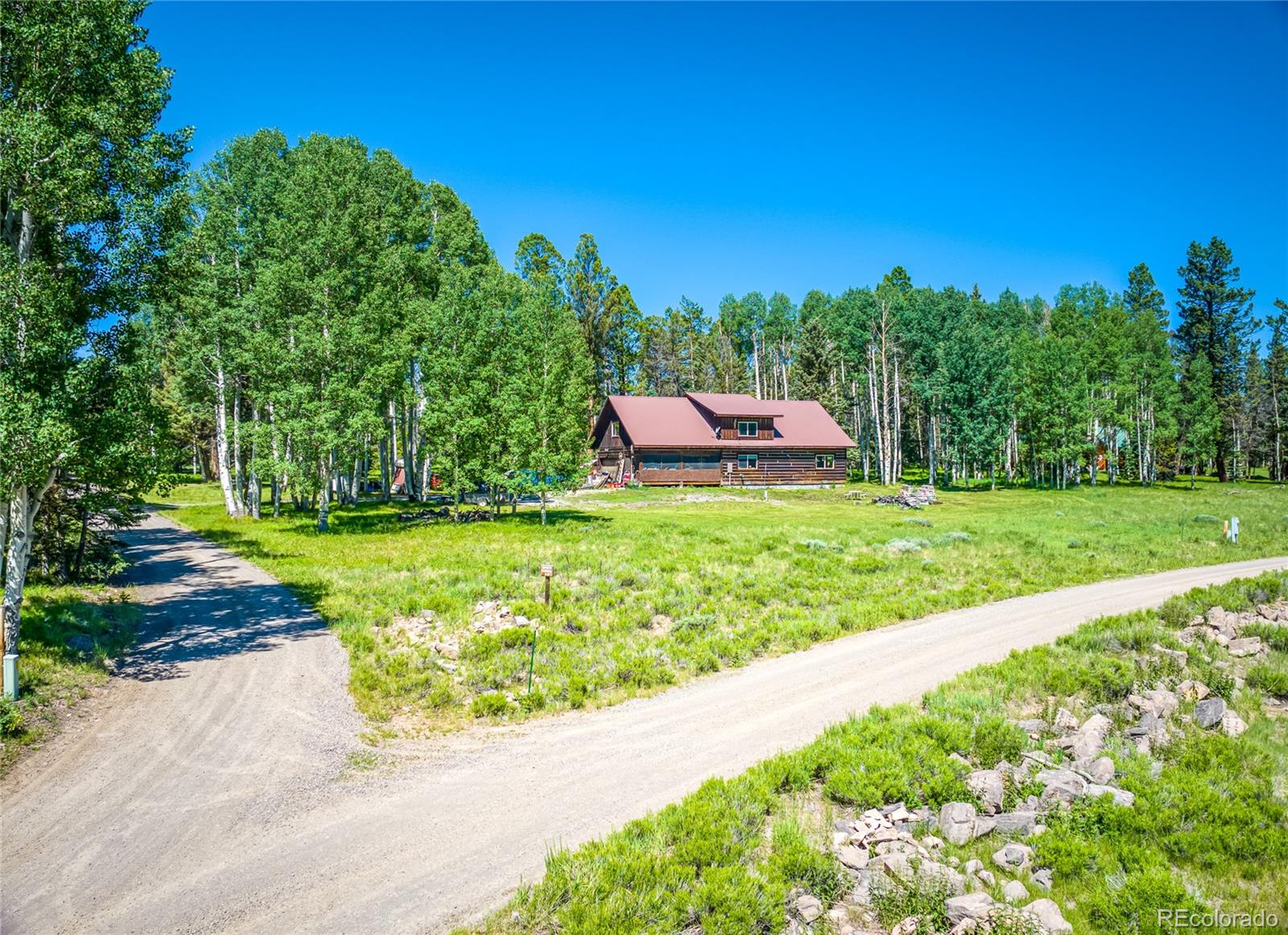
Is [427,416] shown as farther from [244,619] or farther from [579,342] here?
[579,342]

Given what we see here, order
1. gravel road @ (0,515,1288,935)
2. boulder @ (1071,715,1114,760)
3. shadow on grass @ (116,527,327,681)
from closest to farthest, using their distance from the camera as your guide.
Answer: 1. gravel road @ (0,515,1288,935)
2. boulder @ (1071,715,1114,760)
3. shadow on grass @ (116,527,327,681)

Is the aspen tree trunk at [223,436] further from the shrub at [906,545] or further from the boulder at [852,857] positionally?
the boulder at [852,857]

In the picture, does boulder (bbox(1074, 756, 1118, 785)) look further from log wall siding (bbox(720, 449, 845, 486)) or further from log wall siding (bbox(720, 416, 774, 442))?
log wall siding (bbox(720, 416, 774, 442))

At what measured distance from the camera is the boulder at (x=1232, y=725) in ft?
38.0

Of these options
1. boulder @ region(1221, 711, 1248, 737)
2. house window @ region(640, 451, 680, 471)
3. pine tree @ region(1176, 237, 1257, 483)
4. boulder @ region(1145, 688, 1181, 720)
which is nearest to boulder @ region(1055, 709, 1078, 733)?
boulder @ region(1145, 688, 1181, 720)

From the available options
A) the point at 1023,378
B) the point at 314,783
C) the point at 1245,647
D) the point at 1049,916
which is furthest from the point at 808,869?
the point at 1023,378

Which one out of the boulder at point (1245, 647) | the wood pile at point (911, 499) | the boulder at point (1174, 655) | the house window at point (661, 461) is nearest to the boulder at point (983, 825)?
the boulder at point (1174, 655)

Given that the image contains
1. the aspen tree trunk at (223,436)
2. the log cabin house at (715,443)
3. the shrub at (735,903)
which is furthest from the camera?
the log cabin house at (715,443)

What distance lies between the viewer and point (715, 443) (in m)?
62.5

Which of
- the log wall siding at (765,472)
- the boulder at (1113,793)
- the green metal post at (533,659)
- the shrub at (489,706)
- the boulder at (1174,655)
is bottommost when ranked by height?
the boulder at (1113,793)

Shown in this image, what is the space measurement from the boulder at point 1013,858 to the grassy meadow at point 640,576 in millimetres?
7127

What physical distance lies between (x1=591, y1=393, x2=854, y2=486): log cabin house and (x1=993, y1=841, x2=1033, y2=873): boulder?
2052 inches

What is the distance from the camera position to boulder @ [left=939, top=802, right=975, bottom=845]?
8.79 metres

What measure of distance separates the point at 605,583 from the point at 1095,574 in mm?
18292
